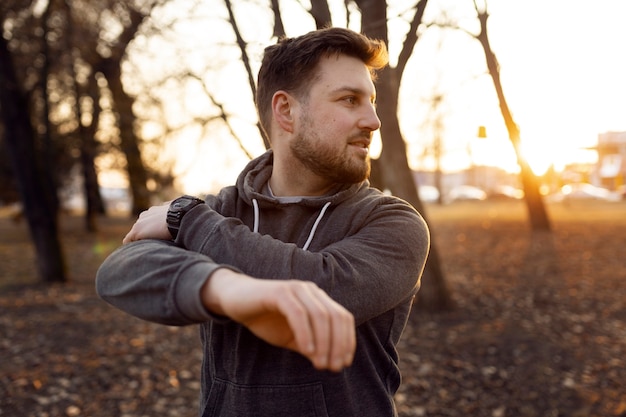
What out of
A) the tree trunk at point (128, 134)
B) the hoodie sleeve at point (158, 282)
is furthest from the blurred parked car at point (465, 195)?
the hoodie sleeve at point (158, 282)

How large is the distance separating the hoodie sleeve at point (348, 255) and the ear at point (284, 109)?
41cm

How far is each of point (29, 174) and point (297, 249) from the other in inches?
374

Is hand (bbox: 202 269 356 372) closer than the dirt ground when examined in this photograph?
Yes

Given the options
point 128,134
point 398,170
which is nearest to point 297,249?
point 398,170

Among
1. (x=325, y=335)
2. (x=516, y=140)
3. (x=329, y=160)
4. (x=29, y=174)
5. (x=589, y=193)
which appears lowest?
(x=589, y=193)

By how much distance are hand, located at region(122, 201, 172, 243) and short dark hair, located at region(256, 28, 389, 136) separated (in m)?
0.58

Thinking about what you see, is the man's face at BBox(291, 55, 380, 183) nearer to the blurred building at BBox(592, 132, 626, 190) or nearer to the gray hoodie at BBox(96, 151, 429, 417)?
the gray hoodie at BBox(96, 151, 429, 417)

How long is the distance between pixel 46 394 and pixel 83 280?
17.8 feet

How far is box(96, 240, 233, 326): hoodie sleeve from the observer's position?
140 centimetres

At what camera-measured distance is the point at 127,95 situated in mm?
14391

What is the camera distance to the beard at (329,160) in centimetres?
191

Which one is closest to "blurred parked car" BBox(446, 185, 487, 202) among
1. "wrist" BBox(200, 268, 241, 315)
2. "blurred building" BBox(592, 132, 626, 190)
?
"blurred building" BBox(592, 132, 626, 190)

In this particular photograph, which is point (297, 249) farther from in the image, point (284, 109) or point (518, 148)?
A: point (518, 148)

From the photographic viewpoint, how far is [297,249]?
1.68 metres
